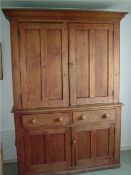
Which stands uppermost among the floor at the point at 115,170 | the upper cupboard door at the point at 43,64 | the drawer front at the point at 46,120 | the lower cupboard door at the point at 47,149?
the upper cupboard door at the point at 43,64

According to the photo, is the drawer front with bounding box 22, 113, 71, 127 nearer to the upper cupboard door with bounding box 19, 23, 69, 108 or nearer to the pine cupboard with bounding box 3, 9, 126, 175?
→ the pine cupboard with bounding box 3, 9, 126, 175

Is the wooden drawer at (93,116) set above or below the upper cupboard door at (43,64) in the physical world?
Result: below

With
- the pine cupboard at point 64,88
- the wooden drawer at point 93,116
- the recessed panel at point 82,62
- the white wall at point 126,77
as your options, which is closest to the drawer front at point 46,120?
the pine cupboard at point 64,88

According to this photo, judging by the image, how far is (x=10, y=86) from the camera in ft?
9.53

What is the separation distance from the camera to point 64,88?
2.54 meters

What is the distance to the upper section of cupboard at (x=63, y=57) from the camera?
240 centimetres

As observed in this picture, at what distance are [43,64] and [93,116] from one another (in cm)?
89

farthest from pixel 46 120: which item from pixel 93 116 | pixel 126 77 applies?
pixel 126 77

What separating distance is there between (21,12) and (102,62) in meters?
1.11

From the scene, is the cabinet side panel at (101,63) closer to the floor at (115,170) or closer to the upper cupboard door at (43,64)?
the upper cupboard door at (43,64)

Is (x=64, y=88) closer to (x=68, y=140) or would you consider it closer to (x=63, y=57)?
(x=63, y=57)

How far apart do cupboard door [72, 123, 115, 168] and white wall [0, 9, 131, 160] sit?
73cm

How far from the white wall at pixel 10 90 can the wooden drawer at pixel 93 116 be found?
0.69m

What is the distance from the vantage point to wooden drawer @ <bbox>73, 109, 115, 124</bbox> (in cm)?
258
